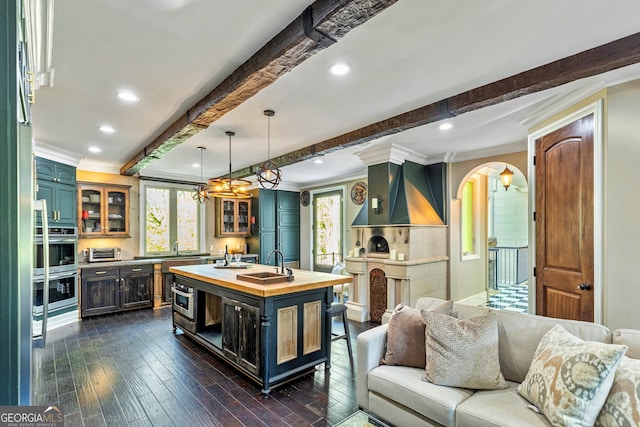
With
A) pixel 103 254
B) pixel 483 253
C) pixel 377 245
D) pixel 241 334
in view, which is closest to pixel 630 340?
pixel 241 334

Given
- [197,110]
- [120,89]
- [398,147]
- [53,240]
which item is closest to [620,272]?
[398,147]

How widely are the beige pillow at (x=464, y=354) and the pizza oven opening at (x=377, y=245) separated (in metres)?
3.10

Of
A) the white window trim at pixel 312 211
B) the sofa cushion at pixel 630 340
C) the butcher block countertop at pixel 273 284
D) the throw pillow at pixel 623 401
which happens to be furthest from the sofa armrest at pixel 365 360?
the white window trim at pixel 312 211

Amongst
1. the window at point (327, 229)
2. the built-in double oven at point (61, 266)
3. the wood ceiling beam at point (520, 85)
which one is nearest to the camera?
the wood ceiling beam at point (520, 85)

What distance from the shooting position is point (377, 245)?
535 centimetres

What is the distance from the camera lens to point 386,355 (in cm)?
233

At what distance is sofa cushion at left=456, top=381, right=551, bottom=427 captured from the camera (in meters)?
1.61

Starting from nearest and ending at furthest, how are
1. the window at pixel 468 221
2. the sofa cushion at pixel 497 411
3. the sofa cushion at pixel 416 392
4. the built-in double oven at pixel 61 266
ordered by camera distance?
the sofa cushion at pixel 497 411
the sofa cushion at pixel 416 392
the built-in double oven at pixel 61 266
the window at pixel 468 221

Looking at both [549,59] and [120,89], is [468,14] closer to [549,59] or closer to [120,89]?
[549,59]

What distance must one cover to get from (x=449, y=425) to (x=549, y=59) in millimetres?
2601

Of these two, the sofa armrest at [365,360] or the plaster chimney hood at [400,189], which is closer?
the sofa armrest at [365,360]

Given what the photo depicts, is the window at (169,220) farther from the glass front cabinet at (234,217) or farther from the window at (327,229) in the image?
the window at (327,229)

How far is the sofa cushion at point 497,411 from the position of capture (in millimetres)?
1614

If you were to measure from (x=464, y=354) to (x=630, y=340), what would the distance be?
2.75 ft
